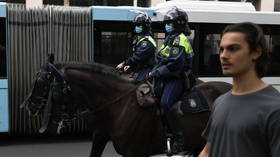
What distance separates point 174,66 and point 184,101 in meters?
0.51

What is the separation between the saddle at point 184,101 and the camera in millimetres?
4398

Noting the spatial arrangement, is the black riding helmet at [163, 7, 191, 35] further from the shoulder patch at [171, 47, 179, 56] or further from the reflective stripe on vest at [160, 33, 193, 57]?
the shoulder patch at [171, 47, 179, 56]

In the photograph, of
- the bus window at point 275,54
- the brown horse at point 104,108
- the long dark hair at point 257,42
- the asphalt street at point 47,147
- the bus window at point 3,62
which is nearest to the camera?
the long dark hair at point 257,42

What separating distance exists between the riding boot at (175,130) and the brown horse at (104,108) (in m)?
0.10

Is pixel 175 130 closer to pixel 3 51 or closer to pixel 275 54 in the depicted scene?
pixel 3 51

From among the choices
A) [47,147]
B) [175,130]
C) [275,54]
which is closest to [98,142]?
[175,130]

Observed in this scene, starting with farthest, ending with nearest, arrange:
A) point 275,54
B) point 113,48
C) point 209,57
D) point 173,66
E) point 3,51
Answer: point 275,54
point 209,57
point 113,48
point 3,51
point 173,66

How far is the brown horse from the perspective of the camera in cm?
433

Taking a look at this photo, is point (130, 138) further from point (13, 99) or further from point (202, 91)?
point (13, 99)

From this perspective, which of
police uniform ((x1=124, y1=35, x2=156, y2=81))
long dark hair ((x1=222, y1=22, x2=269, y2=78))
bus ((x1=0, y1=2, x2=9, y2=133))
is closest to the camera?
long dark hair ((x1=222, y1=22, x2=269, y2=78))

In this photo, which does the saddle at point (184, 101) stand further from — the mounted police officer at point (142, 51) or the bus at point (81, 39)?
the bus at point (81, 39)

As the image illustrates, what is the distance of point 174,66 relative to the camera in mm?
4352

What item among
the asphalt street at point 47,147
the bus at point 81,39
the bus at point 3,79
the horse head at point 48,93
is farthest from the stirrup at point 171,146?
the bus at point 3,79

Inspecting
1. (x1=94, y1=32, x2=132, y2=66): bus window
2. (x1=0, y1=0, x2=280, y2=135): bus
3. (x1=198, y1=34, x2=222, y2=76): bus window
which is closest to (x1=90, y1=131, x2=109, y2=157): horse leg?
(x1=0, y1=0, x2=280, y2=135): bus
